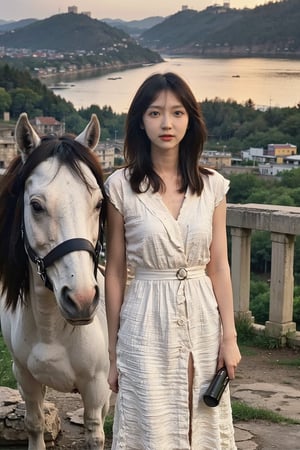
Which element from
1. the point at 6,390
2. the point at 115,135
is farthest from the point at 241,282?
the point at 115,135

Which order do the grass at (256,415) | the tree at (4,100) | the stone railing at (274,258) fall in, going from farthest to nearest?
the tree at (4,100), the stone railing at (274,258), the grass at (256,415)

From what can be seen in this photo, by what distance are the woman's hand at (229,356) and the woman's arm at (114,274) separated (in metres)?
0.38

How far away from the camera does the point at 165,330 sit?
242 centimetres

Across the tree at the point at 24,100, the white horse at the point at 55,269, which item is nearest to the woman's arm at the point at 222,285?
the white horse at the point at 55,269

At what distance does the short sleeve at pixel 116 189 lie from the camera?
8.28 feet

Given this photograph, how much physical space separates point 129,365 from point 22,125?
38.9 inches

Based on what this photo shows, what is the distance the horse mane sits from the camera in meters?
2.69

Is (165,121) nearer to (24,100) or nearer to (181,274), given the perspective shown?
(181,274)

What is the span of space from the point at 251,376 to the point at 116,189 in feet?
10.6

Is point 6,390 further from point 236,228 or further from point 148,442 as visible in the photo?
point 236,228

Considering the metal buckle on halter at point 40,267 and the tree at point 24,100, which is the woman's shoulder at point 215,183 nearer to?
the metal buckle on halter at point 40,267

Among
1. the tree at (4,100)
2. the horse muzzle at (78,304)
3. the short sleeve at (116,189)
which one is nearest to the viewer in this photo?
the horse muzzle at (78,304)

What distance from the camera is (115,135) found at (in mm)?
76000

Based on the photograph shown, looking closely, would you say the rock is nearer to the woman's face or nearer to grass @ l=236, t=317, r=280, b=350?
the woman's face
